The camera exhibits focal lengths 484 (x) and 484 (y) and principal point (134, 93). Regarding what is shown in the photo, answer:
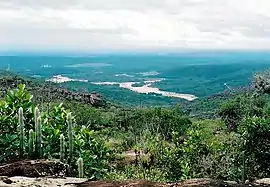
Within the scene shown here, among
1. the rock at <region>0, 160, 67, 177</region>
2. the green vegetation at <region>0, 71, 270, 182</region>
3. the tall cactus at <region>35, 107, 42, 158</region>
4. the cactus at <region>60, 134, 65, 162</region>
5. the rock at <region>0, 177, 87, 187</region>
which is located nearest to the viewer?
the rock at <region>0, 177, 87, 187</region>

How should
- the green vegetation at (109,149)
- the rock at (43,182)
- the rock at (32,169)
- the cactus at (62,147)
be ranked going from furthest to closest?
the green vegetation at (109,149) < the cactus at (62,147) < the rock at (32,169) < the rock at (43,182)

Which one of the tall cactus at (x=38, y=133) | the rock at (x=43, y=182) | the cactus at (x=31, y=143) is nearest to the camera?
the rock at (x=43, y=182)

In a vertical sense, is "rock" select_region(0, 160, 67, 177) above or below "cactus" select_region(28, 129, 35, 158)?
below

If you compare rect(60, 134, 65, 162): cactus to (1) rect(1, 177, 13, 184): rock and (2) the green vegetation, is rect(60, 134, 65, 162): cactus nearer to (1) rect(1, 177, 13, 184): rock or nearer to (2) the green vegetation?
(2) the green vegetation

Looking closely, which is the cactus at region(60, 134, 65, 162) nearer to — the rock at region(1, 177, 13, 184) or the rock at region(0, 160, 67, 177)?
the rock at region(0, 160, 67, 177)

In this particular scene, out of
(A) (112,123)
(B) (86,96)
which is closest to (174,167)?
(A) (112,123)

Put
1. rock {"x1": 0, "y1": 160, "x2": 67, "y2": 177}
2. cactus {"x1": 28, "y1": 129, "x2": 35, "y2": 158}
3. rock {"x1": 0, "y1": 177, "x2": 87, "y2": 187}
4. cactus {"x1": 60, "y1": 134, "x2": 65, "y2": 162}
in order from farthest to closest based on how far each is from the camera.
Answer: cactus {"x1": 28, "y1": 129, "x2": 35, "y2": 158}
cactus {"x1": 60, "y1": 134, "x2": 65, "y2": 162}
rock {"x1": 0, "y1": 160, "x2": 67, "y2": 177}
rock {"x1": 0, "y1": 177, "x2": 87, "y2": 187}

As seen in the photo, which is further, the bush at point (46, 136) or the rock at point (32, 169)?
the bush at point (46, 136)

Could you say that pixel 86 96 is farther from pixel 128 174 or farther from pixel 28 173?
pixel 28 173

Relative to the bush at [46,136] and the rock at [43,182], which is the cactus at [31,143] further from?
the rock at [43,182]

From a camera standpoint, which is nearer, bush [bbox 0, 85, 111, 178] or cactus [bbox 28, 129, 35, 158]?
cactus [bbox 28, 129, 35, 158]

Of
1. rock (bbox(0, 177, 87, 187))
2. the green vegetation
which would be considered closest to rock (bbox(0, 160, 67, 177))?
the green vegetation

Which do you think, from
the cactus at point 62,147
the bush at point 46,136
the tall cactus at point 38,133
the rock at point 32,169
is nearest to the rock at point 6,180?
the rock at point 32,169

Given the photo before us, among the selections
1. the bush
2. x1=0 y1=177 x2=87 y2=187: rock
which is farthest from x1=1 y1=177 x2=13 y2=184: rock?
the bush
